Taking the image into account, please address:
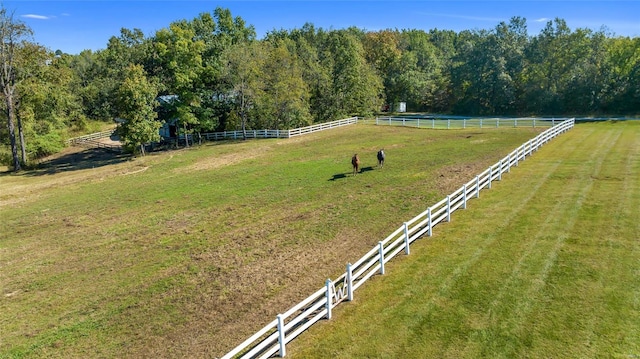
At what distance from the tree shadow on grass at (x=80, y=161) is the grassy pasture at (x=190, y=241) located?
665 cm

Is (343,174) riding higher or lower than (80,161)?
lower

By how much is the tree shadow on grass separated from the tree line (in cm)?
201

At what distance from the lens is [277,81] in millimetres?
46656

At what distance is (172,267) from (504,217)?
11.7 metres

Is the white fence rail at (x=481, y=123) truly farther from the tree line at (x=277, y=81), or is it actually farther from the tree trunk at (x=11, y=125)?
the tree trunk at (x=11, y=125)

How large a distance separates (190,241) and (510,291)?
11.1 m

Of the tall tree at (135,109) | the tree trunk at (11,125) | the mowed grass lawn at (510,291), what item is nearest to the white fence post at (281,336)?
the mowed grass lawn at (510,291)

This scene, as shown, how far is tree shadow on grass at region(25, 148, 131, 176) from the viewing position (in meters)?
38.7

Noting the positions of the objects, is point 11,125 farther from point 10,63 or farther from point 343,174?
point 343,174

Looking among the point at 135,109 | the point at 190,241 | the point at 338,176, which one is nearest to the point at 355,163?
the point at 338,176

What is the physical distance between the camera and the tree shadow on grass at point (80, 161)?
127 feet

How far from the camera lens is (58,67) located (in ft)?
142

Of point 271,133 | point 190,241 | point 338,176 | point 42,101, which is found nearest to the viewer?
point 190,241

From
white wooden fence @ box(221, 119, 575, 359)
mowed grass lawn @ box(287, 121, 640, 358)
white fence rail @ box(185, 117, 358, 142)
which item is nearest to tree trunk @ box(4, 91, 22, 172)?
white fence rail @ box(185, 117, 358, 142)
